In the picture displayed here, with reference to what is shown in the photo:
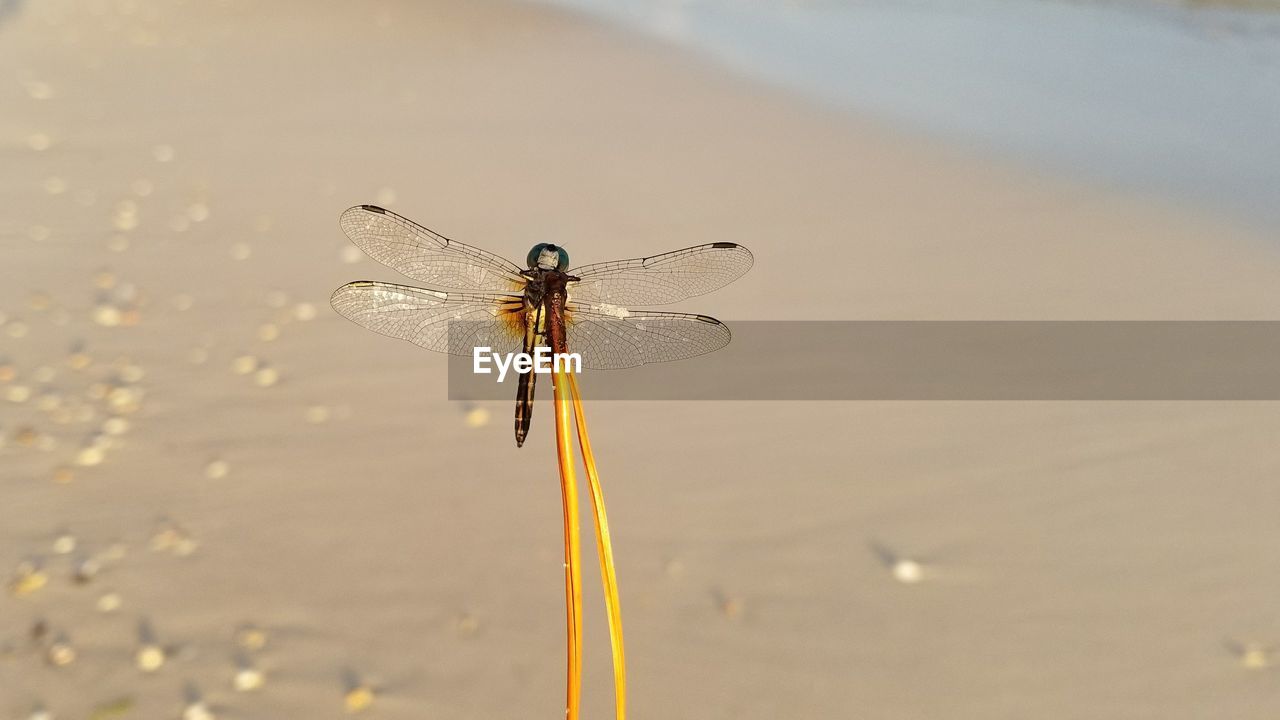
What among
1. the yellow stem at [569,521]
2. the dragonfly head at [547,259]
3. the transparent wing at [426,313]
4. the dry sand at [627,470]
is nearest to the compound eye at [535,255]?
the dragonfly head at [547,259]

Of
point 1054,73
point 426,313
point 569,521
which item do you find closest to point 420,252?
point 426,313

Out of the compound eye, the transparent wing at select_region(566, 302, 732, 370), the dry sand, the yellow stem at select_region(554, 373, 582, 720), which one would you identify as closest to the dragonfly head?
the compound eye

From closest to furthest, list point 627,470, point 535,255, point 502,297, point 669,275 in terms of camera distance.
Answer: point 535,255
point 502,297
point 669,275
point 627,470

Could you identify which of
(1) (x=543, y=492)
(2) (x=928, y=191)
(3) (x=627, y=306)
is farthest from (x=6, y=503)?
(2) (x=928, y=191)

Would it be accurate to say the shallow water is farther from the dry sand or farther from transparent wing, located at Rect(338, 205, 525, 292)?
transparent wing, located at Rect(338, 205, 525, 292)

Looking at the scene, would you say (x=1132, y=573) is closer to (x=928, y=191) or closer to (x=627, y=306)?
(x=627, y=306)

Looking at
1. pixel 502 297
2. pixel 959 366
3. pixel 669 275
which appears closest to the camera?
pixel 502 297

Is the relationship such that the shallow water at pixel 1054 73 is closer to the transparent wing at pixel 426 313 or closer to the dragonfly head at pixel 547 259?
the transparent wing at pixel 426 313

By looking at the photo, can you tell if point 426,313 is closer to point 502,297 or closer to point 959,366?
point 502,297
